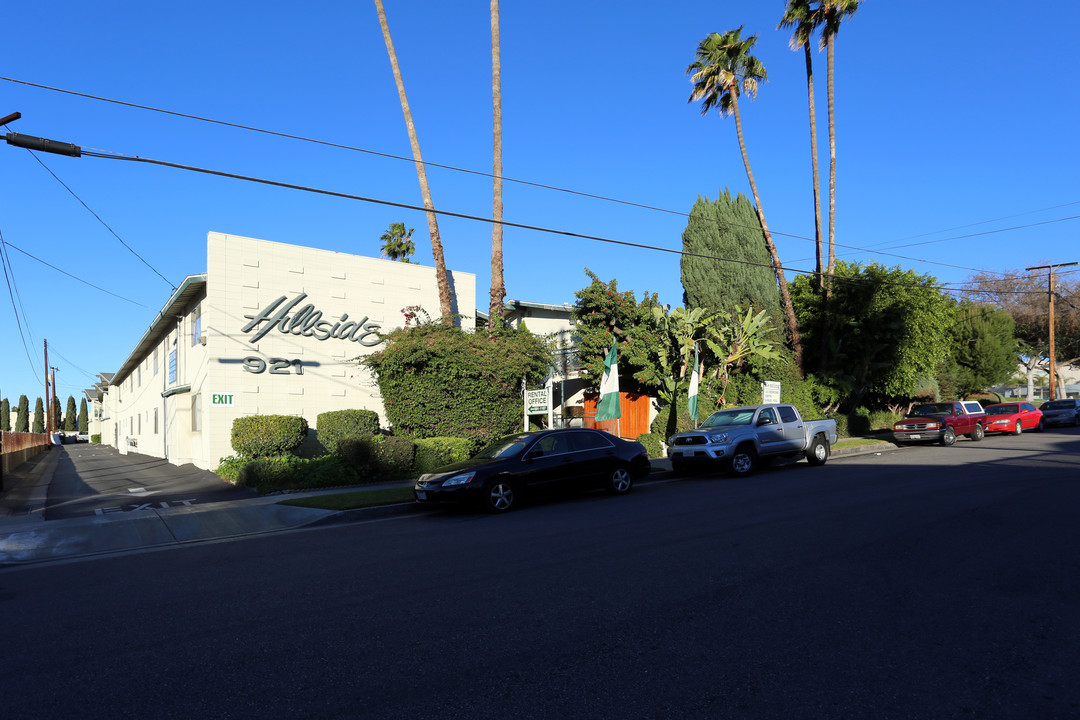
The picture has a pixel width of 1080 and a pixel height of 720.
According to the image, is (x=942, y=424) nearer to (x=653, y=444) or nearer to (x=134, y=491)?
(x=653, y=444)

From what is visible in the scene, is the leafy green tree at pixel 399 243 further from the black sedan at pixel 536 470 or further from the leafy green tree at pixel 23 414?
the leafy green tree at pixel 23 414

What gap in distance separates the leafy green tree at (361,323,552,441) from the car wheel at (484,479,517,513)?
24.5 ft

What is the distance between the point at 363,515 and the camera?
11.9m

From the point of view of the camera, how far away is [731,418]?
17.3m

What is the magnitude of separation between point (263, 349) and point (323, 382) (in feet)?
6.64

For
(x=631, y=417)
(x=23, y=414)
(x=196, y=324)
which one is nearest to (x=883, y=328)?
(x=631, y=417)

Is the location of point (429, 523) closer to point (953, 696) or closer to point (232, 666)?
point (232, 666)

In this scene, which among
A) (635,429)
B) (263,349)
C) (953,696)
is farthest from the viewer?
(635,429)

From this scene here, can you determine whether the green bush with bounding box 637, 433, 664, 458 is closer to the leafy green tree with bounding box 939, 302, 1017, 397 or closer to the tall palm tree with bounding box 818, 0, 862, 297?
the tall palm tree with bounding box 818, 0, 862, 297

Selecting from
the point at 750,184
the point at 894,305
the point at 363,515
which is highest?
the point at 750,184

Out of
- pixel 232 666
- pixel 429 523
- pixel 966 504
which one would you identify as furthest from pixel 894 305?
pixel 232 666

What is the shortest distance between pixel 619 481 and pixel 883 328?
19558mm

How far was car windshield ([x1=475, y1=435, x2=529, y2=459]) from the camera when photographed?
12414mm

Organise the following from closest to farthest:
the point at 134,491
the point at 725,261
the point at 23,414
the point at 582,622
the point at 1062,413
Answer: the point at 582,622 < the point at 134,491 < the point at 725,261 < the point at 1062,413 < the point at 23,414
